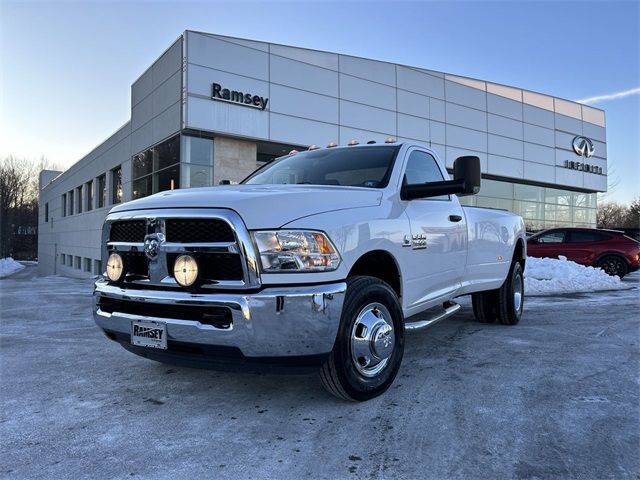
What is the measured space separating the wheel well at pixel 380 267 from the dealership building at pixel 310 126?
14.6 metres

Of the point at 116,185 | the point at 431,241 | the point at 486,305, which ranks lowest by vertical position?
the point at 486,305

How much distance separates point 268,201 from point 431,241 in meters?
1.85

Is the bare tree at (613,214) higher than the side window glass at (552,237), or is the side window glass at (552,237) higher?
the bare tree at (613,214)

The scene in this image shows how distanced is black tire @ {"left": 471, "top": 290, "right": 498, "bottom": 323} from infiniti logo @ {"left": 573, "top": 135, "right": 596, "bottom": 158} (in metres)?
29.9

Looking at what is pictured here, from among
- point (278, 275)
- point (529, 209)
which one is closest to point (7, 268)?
point (529, 209)

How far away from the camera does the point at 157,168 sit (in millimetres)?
19859

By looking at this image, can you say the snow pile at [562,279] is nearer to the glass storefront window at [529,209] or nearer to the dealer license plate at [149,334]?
the dealer license plate at [149,334]

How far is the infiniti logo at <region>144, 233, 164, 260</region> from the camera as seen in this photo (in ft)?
10.4

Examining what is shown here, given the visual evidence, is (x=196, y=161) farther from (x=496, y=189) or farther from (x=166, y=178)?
(x=496, y=189)

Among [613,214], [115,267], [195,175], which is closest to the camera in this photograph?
[115,267]

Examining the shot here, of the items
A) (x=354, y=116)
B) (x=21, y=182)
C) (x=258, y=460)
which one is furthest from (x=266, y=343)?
(x=21, y=182)

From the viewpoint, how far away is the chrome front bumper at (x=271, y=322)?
280 cm

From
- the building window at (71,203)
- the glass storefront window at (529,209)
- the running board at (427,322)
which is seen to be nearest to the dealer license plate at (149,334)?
the running board at (427,322)

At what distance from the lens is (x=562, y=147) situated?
31250 mm
